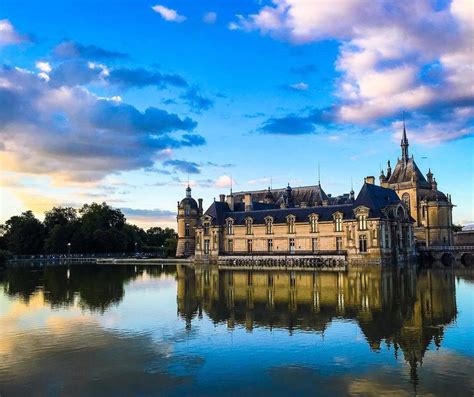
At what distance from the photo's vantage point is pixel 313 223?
63.7 metres

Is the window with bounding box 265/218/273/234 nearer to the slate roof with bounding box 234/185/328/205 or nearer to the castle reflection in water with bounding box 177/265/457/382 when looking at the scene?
the slate roof with bounding box 234/185/328/205

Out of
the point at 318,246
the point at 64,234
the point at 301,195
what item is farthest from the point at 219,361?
the point at 64,234

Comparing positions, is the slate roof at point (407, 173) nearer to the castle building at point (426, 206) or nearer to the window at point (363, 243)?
the castle building at point (426, 206)

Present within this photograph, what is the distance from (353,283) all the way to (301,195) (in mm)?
42770

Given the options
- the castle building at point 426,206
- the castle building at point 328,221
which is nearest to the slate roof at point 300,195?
the castle building at point 328,221

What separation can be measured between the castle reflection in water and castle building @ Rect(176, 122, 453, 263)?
21.8 meters

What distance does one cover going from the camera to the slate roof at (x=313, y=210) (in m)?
57.8

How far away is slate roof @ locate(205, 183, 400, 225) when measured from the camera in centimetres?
5781

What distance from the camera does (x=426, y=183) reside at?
78.2 metres

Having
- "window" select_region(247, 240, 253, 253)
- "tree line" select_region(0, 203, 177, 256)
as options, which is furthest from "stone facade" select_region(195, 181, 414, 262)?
"tree line" select_region(0, 203, 177, 256)

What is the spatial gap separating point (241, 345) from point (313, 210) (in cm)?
5025

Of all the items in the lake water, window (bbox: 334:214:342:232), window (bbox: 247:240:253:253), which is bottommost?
the lake water

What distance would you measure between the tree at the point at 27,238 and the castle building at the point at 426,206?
6618 centimetres

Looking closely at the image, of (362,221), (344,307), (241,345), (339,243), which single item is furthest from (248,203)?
(241,345)
